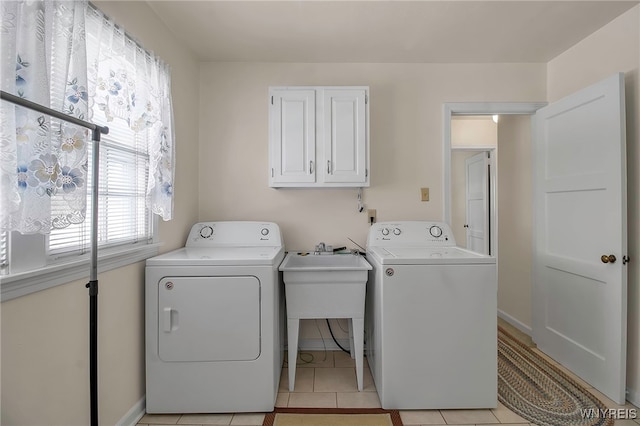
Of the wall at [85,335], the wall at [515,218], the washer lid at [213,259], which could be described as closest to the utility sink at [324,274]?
the washer lid at [213,259]

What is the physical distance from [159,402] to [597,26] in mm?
3658

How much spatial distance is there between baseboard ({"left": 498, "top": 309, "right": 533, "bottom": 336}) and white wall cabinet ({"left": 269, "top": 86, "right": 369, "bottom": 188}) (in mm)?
2091

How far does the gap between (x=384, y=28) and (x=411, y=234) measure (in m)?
1.48

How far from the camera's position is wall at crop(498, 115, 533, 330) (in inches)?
110

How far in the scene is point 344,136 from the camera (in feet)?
7.39

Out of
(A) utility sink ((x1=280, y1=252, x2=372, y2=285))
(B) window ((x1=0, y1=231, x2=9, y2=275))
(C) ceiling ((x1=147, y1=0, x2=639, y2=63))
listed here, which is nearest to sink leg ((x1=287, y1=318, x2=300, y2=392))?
(A) utility sink ((x1=280, y1=252, x2=372, y2=285))

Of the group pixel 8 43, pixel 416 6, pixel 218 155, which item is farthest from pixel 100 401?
pixel 416 6

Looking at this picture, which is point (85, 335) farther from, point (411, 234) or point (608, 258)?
point (608, 258)

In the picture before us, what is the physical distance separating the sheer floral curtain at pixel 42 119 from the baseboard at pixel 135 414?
116cm

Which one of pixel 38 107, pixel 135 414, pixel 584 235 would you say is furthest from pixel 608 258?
pixel 135 414

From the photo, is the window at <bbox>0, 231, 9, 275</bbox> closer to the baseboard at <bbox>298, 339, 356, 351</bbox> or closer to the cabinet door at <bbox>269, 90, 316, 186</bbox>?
the cabinet door at <bbox>269, 90, 316, 186</bbox>

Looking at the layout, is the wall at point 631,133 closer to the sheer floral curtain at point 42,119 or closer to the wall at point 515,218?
the wall at point 515,218

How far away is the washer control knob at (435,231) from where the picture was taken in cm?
237

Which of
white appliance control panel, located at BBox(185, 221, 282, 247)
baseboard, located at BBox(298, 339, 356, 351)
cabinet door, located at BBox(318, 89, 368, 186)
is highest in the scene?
cabinet door, located at BBox(318, 89, 368, 186)
